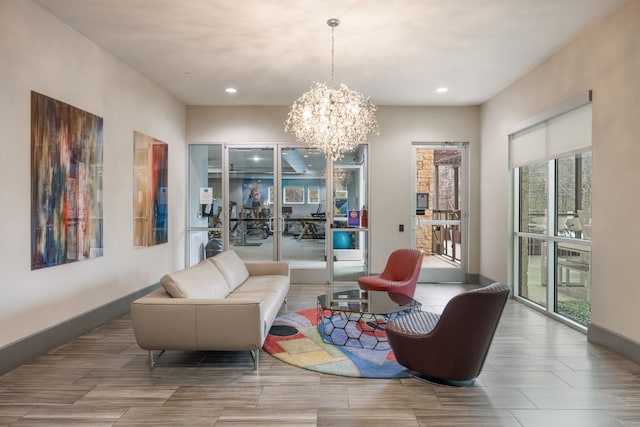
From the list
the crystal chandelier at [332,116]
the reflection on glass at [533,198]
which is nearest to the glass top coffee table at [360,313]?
the crystal chandelier at [332,116]

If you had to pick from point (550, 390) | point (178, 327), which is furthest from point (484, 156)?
point (178, 327)

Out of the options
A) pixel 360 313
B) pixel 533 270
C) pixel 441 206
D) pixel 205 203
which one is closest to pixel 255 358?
pixel 360 313

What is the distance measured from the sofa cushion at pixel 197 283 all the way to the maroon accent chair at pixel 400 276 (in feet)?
6.15

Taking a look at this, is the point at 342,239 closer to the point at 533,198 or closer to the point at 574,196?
the point at 533,198

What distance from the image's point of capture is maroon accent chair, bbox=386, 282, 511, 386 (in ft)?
8.79

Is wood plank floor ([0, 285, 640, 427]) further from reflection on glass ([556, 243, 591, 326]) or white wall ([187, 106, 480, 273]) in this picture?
white wall ([187, 106, 480, 273])

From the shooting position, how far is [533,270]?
17.5 feet

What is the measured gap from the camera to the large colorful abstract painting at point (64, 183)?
135 inches

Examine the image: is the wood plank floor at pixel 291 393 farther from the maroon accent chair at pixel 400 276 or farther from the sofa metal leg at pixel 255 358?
the maroon accent chair at pixel 400 276

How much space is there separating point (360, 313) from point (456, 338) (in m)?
1.03

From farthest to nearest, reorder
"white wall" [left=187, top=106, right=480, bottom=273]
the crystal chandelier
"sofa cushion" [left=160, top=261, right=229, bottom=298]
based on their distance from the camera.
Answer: "white wall" [left=187, top=106, right=480, bottom=273] → the crystal chandelier → "sofa cushion" [left=160, top=261, right=229, bottom=298]

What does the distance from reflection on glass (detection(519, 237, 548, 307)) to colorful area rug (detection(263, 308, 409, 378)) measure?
2564 mm

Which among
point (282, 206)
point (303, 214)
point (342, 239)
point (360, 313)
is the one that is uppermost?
point (282, 206)

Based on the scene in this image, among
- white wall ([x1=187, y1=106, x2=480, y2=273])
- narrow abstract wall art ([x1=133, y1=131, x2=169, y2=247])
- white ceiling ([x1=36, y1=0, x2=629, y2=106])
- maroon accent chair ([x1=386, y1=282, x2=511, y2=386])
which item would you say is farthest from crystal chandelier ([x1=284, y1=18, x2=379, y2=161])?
white wall ([x1=187, y1=106, x2=480, y2=273])
